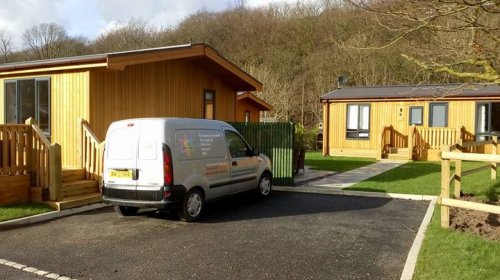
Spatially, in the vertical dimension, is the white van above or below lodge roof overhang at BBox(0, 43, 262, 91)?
below

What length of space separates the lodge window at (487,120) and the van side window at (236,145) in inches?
594

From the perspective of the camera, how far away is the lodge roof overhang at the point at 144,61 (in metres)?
10.8

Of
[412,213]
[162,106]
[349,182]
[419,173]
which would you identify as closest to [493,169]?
[419,173]

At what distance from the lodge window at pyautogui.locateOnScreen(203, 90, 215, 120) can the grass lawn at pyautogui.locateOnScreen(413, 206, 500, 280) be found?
9868 mm

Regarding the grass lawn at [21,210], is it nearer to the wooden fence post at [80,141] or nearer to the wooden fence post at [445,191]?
the wooden fence post at [80,141]

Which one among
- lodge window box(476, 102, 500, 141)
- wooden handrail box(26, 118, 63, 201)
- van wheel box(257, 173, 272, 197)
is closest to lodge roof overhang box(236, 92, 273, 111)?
lodge window box(476, 102, 500, 141)

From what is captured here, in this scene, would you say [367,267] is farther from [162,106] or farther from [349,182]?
[162,106]

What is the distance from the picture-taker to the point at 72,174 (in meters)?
10.5

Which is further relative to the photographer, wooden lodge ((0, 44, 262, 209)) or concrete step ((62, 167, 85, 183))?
concrete step ((62, 167, 85, 183))

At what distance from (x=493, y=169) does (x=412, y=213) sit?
17.4ft

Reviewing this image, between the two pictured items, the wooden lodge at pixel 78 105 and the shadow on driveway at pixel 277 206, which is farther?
the wooden lodge at pixel 78 105

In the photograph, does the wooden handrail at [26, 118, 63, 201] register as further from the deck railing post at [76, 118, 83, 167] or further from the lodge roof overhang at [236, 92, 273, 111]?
the lodge roof overhang at [236, 92, 273, 111]

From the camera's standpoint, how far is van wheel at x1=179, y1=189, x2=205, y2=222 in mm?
8180

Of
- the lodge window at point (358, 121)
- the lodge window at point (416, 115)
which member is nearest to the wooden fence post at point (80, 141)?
the lodge window at point (358, 121)
